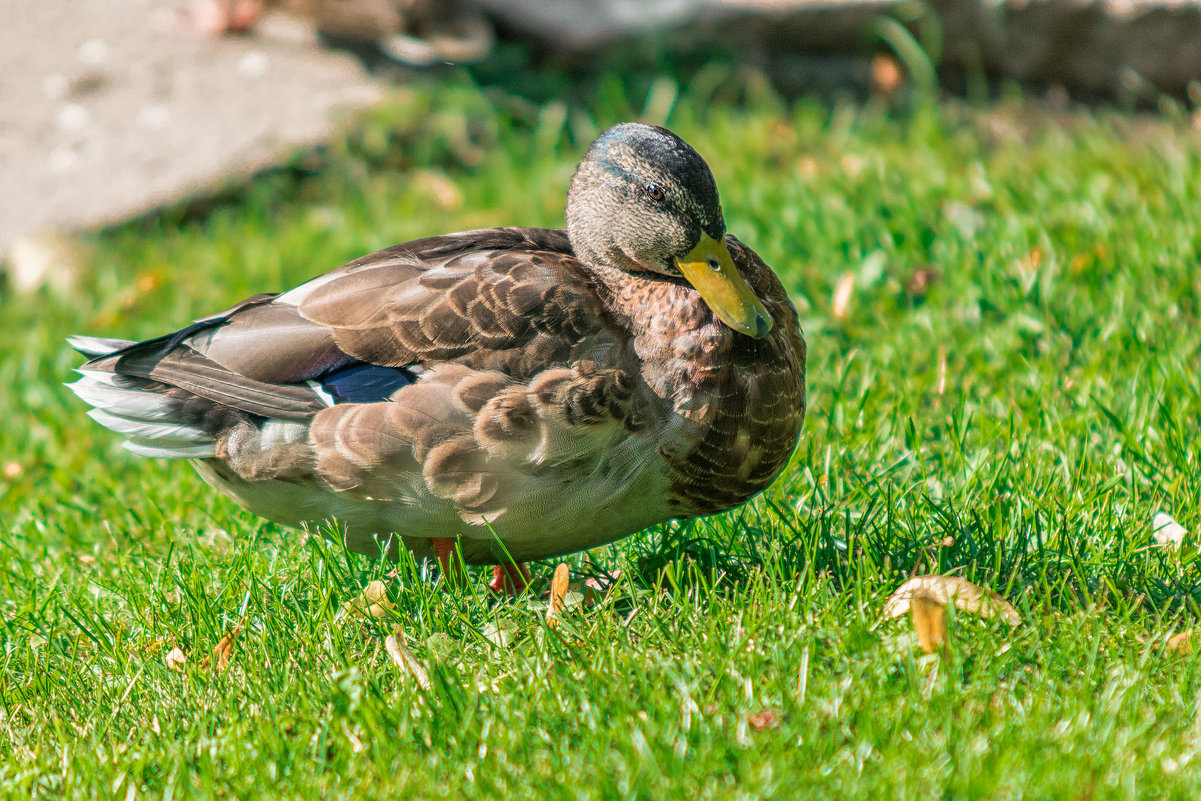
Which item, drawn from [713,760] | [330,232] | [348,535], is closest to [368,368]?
[348,535]

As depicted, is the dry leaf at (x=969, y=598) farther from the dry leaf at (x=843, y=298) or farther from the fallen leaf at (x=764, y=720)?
the dry leaf at (x=843, y=298)

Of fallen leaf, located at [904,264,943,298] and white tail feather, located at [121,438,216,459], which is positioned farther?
fallen leaf, located at [904,264,943,298]

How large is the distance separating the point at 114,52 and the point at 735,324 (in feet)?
18.5

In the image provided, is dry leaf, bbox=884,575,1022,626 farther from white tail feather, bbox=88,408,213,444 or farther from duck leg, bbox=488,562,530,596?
white tail feather, bbox=88,408,213,444

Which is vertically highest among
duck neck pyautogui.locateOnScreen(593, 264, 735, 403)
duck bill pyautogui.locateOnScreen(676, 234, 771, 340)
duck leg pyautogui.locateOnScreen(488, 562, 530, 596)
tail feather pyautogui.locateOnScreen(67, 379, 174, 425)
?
duck bill pyautogui.locateOnScreen(676, 234, 771, 340)

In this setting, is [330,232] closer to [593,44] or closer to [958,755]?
[593,44]

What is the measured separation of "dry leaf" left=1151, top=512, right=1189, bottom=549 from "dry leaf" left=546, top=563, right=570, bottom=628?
4.44ft

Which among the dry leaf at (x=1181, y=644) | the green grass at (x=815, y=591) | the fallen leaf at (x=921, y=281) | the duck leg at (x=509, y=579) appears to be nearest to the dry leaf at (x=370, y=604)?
the green grass at (x=815, y=591)

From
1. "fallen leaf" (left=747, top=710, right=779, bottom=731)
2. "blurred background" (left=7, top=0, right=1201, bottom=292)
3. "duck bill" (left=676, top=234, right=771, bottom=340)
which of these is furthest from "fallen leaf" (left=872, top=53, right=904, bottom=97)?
"fallen leaf" (left=747, top=710, right=779, bottom=731)

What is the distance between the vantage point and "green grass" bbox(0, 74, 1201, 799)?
2.27m

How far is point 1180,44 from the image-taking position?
6.23 metres

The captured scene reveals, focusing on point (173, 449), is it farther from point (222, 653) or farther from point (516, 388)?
point (516, 388)

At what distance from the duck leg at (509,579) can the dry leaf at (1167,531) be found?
1.48 meters

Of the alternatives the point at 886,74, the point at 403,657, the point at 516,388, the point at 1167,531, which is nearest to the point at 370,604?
the point at 403,657
